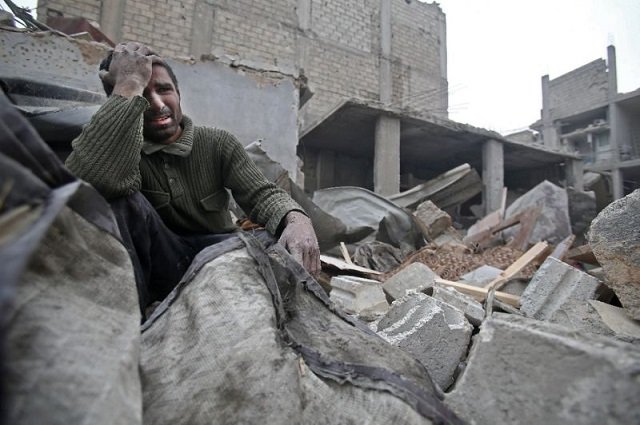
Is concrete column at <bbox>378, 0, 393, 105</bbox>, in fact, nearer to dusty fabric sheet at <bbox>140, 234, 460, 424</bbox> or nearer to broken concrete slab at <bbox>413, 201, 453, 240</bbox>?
broken concrete slab at <bbox>413, 201, 453, 240</bbox>

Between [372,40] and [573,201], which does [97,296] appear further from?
[372,40]

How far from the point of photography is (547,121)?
75.0 feet

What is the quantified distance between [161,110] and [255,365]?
1573 mm

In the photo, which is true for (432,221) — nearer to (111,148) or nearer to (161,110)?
(161,110)

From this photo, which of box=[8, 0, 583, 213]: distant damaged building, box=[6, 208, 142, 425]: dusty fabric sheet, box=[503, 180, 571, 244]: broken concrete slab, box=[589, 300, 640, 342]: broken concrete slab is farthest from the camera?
box=[503, 180, 571, 244]: broken concrete slab

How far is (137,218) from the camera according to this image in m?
1.53

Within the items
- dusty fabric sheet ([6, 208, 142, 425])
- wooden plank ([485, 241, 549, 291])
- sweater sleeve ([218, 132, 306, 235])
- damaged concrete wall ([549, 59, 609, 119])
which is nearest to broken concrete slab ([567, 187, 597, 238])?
wooden plank ([485, 241, 549, 291])

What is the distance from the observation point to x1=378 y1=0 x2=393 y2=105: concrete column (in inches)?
508

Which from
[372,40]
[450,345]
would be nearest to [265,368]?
[450,345]

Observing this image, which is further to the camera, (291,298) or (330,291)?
(330,291)

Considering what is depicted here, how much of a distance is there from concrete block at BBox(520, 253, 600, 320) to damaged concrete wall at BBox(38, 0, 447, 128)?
7.02 m

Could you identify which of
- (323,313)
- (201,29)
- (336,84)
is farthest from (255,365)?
(336,84)

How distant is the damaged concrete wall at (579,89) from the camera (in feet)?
65.2

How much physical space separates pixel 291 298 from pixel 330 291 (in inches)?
80.6
